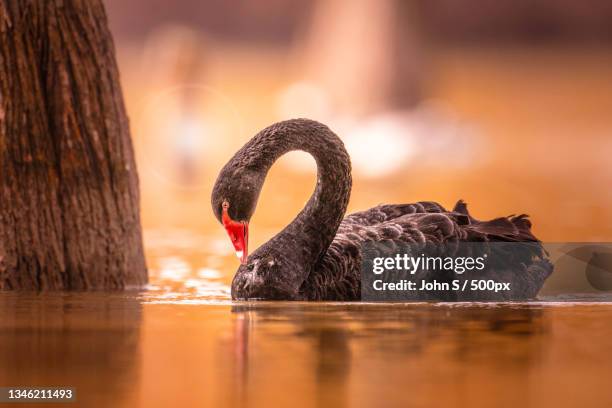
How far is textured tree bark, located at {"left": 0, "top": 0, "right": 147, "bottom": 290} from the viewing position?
5.22 meters

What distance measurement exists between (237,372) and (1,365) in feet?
2.35

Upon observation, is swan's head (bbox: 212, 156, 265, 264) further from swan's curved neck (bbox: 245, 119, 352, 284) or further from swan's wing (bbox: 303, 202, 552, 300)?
swan's wing (bbox: 303, 202, 552, 300)

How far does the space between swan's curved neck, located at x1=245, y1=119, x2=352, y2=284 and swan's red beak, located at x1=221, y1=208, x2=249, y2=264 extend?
149 millimetres

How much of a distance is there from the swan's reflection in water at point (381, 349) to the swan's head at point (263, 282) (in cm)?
10

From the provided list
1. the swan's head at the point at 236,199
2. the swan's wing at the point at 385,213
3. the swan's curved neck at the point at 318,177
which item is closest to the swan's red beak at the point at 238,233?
the swan's head at the point at 236,199

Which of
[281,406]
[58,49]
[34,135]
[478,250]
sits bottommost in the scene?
[281,406]

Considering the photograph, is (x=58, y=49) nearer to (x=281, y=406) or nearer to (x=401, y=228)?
(x=401, y=228)

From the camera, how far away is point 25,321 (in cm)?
417

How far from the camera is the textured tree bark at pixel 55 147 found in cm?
522

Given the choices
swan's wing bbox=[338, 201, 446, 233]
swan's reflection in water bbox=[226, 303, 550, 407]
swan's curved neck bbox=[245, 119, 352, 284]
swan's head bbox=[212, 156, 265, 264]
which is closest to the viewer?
swan's reflection in water bbox=[226, 303, 550, 407]

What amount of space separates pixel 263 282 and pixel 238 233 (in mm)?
238

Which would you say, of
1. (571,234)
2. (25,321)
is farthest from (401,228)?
(571,234)

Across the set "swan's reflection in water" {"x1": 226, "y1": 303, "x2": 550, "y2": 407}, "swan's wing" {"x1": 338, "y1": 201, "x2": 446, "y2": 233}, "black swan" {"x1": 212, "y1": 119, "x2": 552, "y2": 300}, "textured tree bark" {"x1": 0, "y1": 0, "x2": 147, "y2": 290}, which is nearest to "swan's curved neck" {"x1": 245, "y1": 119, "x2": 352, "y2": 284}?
"black swan" {"x1": 212, "y1": 119, "x2": 552, "y2": 300}

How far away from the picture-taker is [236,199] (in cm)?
463
